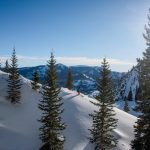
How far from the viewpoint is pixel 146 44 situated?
87.5ft

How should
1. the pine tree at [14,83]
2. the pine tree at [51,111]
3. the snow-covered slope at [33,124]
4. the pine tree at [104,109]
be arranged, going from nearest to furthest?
the pine tree at [104,109] < the pine tree at [51,111] < the snow-covered slope at [33,124] < the pine tree at [14,83]

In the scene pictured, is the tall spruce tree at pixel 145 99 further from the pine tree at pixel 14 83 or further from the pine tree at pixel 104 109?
the pine tree at pixel 14 83

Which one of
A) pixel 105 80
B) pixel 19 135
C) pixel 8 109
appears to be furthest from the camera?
pixel 8 109

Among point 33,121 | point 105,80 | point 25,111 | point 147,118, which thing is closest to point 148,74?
point 147,118

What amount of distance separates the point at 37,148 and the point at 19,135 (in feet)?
17.9

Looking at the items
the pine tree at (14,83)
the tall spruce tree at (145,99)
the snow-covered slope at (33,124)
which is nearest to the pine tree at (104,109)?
the tall spruce tree at (145,99)

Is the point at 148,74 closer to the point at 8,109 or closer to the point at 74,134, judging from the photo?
the point at 74,134

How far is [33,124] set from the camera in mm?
56688

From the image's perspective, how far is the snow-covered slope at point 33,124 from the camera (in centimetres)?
4997

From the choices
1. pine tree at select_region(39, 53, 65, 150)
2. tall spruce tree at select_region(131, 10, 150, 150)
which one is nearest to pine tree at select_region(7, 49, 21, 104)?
pine tree at select_region(39, 53, 65, 150)

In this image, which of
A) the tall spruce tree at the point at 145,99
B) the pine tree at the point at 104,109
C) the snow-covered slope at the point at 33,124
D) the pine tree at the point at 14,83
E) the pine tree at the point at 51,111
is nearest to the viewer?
the tall spruce tree at the point at 145,99

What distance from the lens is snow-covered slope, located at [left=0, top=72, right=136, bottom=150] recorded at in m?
50.0

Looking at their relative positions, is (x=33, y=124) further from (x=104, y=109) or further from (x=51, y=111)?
(x=104, y=109)

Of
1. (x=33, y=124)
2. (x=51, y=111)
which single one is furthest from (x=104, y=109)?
(x=33, y=124)
